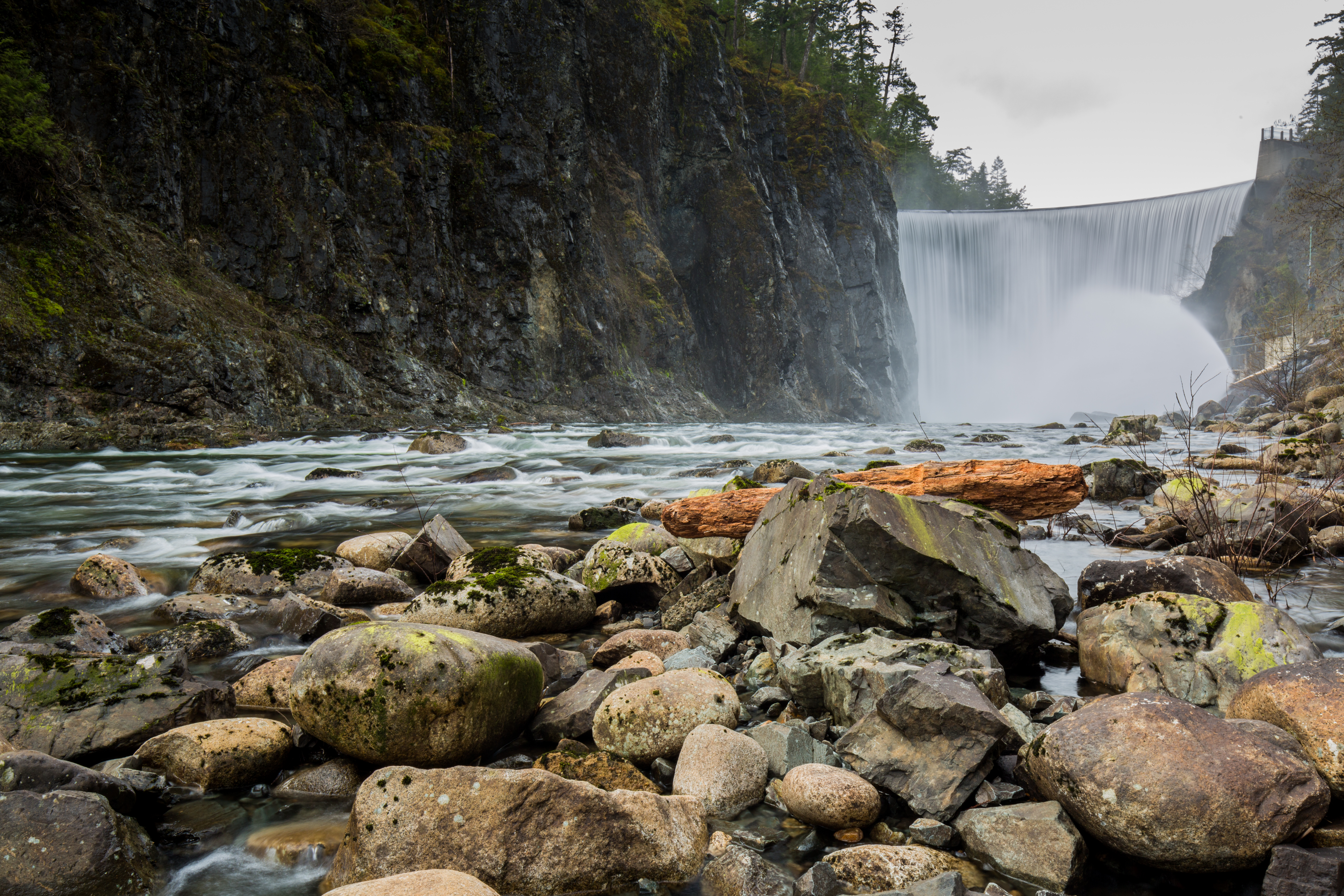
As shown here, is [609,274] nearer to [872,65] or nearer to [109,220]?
A: [109,220]

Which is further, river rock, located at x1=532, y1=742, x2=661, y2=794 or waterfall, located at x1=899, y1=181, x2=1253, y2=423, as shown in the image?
waterfall, located at x1=899, y1=181, x2=1253, y2=423

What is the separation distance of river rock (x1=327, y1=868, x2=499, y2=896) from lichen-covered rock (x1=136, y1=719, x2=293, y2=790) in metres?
1.25

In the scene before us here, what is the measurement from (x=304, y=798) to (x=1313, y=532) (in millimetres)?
7968

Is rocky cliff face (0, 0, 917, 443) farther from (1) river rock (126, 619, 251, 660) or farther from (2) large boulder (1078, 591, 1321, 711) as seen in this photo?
(2) large boulder (1078, 591, 1321, 711)

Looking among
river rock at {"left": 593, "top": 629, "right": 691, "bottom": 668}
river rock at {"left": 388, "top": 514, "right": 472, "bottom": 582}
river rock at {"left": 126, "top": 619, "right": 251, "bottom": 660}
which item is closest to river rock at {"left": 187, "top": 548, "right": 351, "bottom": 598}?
river rock at {"left": 388, "top": 514, "right": 472, "bottom": 582}

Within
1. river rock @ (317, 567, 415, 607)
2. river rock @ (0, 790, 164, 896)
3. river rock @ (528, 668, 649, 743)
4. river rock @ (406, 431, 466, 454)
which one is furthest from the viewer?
river rock @ (406, 431, 466, 454)

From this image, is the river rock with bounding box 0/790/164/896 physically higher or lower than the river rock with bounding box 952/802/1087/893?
higher

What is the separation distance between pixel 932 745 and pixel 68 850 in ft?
9.52

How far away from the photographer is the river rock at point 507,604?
4660 millimetres

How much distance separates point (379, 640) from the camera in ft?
9.95

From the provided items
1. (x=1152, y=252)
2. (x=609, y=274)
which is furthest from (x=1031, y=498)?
(x=1152, y=252)

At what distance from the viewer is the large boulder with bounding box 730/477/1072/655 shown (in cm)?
396

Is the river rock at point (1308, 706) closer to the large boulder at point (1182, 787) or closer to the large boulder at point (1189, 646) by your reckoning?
→ the large boulder at point (1182, 787)

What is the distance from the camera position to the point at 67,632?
4.33 meters
